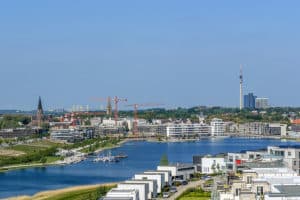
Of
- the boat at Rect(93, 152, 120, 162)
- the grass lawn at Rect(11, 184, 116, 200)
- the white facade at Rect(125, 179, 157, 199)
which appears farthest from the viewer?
the boat at Rect(93, 152, 120, 162)

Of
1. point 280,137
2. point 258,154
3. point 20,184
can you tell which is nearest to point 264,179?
point 258,154

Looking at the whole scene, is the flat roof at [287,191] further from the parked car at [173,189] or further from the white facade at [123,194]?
the parked car at [173,189]

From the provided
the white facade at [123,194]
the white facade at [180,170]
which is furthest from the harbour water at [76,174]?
the white facade at [123,194]

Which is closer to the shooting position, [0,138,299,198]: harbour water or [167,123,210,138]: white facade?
[0,138,299,198]: harbour water

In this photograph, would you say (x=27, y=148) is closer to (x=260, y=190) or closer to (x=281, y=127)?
(x=281, y=127)

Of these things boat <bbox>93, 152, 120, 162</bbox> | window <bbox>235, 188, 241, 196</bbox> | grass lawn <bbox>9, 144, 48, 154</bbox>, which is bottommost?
boat <bbox>93, 152, 120, 162</bbox>

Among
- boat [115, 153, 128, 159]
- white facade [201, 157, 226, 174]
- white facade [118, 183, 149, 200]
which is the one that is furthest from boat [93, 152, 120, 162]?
white facade [118, 183, 149, 200]

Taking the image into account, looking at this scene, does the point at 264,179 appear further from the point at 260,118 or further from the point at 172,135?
the point at 260,118

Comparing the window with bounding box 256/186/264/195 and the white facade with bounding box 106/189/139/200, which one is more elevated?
the window with bounding box 256/186/264/195

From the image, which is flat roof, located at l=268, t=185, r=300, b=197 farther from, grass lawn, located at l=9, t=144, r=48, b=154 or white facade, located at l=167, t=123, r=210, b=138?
white facade, located at l=167, t=123, r=210, b=138
